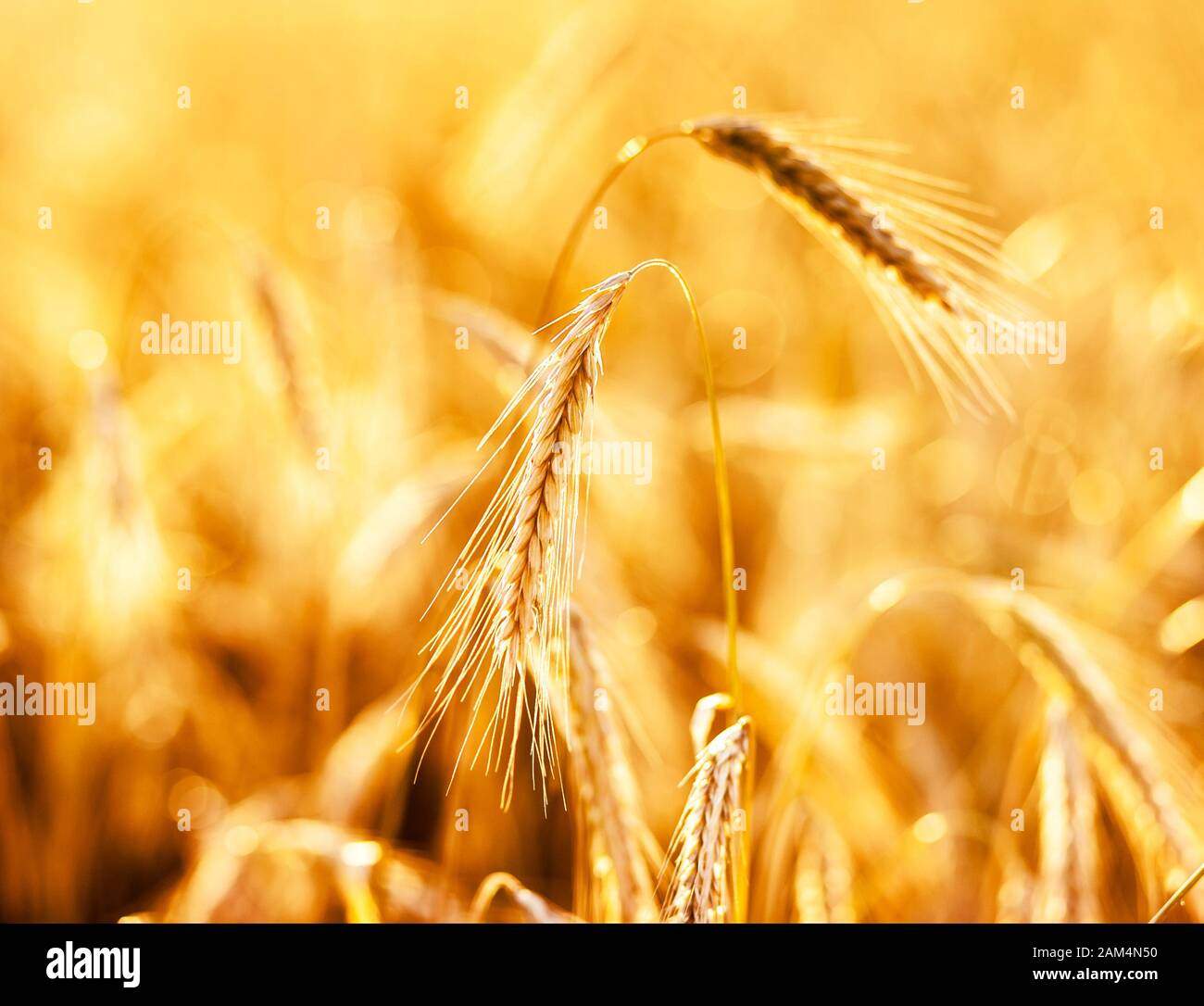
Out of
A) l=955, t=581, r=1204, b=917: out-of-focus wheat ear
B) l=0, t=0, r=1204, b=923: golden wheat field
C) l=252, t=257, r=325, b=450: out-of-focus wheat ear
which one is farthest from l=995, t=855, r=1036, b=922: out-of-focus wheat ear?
l=252, t=257, r=325, b=450: out-of-focus wheat ear

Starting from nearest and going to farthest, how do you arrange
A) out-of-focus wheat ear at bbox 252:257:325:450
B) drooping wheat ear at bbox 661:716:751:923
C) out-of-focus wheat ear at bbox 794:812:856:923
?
drooping wheat ear at bbox 661:716:751:923
out-of-focus wheat ear at bbox 794:812:856:923
out-of-focus wheat ear at bbox 252:257:325:450

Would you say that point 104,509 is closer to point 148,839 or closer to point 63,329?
point 148,839

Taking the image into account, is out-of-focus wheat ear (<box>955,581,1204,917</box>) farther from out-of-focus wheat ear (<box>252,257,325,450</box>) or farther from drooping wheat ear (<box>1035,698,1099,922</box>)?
out-of-focus wheat ear (<box>252,257,325,450</box>)

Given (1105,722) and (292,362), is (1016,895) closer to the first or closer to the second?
(1105,722)

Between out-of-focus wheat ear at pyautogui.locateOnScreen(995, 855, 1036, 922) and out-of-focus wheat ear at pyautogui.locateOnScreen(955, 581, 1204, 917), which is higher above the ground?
out-of-focus wheat ear at pyautogui.locateOnScreen(955, 581, 1204, 917)

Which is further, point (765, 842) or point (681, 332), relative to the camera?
point (681, 332)

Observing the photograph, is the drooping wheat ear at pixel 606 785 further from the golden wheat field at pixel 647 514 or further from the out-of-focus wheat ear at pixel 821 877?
the out-of-focus wheat ear at pixel 821 877
